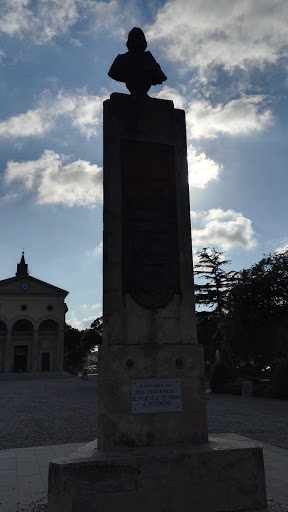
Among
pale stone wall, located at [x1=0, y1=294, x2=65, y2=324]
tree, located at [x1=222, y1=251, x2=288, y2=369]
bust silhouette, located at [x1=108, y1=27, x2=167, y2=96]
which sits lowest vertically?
tree, located at [x1=222, y1=251, x2=288, y2=369]

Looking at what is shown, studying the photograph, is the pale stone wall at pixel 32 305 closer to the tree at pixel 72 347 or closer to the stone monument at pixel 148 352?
the tree at pixel 72 347

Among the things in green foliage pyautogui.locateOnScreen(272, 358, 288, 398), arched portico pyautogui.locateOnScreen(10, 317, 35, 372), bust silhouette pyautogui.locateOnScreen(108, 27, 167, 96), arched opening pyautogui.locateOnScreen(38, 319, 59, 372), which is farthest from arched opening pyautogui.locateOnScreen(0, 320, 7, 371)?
bust silhouette pyautogui.locateOnScreen(108, 27, 167, 96)

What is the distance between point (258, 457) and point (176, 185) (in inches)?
149

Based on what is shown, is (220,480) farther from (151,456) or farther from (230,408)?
(230,408)

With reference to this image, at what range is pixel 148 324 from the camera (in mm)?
5293

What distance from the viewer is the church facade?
59250 mm

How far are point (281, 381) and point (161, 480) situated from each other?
1723 cm

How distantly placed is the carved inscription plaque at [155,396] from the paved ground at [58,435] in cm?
159

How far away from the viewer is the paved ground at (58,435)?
545cm

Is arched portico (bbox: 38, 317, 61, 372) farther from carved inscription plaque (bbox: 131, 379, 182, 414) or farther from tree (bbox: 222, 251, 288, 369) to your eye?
carved inscription plaque (bbox: 131, 379, 182, 414)

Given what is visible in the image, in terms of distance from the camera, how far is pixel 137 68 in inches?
245

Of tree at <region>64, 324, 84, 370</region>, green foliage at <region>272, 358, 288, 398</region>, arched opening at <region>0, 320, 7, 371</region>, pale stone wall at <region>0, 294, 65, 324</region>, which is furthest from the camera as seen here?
tree at <region>64, 324, 84, 370</region>

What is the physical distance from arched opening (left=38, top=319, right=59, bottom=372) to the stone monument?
5855 cm

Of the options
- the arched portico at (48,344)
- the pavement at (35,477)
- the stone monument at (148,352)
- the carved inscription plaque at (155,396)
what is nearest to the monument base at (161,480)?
the stone monument at (148,352)
